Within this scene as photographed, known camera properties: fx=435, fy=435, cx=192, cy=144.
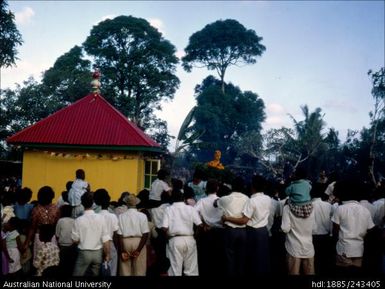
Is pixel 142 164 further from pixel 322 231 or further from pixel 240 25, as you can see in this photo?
pixel 240 25

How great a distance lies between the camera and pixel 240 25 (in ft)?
164

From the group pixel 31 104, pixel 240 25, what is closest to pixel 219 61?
pixel 240 25

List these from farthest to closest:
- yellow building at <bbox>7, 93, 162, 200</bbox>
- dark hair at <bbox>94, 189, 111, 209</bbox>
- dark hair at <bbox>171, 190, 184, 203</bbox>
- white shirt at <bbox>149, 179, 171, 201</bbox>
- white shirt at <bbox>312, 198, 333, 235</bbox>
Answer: yellow building at <bbox>7, 93, 162, 200</bbox>, white shirt at <bbox>149, 179, 171, 201</bbox>, white shirt at <bbox>312, 198, 333, 235</bbox>, dark hair at <bbox>171, 190, 184, 203</bbox>, dark hair at <bbox>94, 189, 111, 209</bbox>

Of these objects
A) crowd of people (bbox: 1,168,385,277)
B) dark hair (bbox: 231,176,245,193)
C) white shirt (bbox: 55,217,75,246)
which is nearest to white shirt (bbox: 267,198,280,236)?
crowd of people (bbox: 1,168,385,277)

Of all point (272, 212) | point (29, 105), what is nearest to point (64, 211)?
point (272, 212)

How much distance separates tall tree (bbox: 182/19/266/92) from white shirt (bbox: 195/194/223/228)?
41674 millimetres

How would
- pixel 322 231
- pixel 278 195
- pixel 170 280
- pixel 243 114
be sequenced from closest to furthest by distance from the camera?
1. pixel 170 280
2. pixel 322 231
3. pixel 278 195
4. pixel 243 114

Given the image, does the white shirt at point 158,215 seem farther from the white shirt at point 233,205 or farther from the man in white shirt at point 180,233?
the white shirt at point 233,205

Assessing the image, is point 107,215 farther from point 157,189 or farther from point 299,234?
point 157,189

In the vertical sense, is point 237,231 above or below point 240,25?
below

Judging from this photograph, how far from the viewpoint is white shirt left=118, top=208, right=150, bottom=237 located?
264 inches

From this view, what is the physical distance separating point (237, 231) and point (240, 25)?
1813 inches

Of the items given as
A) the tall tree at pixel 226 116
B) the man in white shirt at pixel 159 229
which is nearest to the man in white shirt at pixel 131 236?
the man in white shirt at pixel 159 229

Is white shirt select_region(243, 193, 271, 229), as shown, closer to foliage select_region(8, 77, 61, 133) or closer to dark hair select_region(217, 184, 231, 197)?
dark hair select_region(217, 184, 231, 197)
